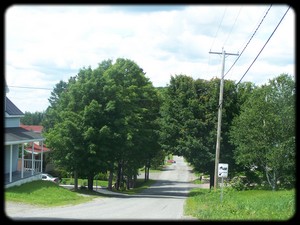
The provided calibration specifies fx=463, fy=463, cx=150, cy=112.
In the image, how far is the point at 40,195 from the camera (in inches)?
1155

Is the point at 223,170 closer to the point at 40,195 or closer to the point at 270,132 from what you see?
the point at 40,195

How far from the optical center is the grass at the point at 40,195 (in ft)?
86.1

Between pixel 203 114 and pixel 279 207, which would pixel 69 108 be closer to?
pixel 203 114

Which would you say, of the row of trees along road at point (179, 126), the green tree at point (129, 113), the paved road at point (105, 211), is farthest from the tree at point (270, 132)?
the paved road at point (105, 211)

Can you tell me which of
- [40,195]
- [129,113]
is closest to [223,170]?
[40,195]

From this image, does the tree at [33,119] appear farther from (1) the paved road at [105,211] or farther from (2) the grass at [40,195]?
Answer: (1) the paved road at [105,211]

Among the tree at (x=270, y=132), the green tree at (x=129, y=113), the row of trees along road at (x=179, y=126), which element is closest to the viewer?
the tree at (x=270, y=132)

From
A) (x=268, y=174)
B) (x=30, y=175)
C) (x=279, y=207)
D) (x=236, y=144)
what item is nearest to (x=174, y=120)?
(x=236, y=144)

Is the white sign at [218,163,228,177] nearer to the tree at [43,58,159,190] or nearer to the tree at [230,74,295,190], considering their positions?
the tree at [230,74,295,190]

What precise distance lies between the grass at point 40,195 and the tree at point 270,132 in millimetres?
16384

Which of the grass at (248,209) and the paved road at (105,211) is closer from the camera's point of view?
the grass at (248,209)

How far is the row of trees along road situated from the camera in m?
39.3

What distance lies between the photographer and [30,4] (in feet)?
11.4

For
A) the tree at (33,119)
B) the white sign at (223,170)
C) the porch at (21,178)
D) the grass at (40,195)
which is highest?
the tree at (33,119)
